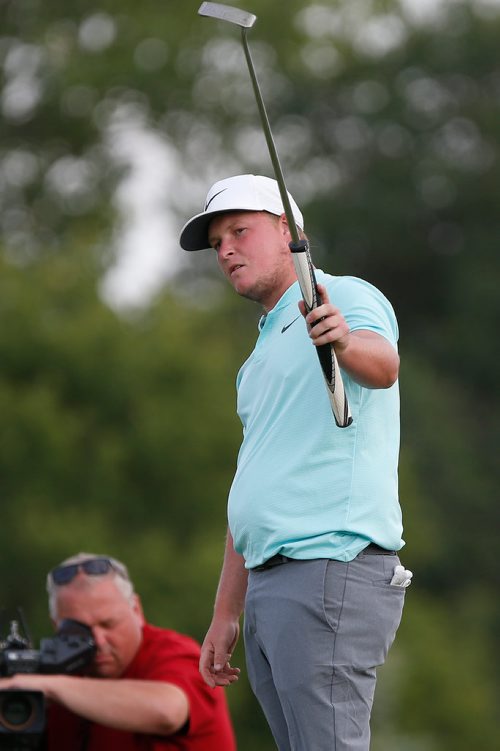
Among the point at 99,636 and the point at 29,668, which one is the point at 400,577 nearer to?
the point at 29,668

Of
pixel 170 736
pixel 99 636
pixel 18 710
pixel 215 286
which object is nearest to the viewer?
pixel 18 710

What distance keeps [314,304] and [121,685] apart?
2.15 metres

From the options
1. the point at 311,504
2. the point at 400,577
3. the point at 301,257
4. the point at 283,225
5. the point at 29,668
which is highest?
the point at 283,225

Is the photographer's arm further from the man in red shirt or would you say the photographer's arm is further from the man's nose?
the man's nose

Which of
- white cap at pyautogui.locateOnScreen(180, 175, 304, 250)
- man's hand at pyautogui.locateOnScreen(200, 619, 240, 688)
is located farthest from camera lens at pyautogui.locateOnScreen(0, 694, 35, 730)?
white cap at pyautogui.locateOnScreen(180, 175, 304, 250)

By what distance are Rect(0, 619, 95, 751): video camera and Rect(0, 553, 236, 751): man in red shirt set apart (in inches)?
1.3

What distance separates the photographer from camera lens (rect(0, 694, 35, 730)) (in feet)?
15.6

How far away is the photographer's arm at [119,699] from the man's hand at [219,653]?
1.06m

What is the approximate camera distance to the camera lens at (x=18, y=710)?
476cm

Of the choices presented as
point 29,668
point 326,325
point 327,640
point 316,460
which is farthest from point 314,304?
point 29,668

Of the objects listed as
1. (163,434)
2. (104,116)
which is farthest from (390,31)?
(163,434)

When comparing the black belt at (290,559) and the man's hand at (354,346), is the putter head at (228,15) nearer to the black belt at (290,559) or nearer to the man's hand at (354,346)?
the man's hand at (354,346)

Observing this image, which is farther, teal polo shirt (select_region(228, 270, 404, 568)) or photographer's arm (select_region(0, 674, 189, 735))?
photographer's arm (select_region(0, 674, 189, 735))

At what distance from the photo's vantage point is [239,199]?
11.9 ft
